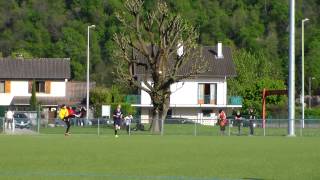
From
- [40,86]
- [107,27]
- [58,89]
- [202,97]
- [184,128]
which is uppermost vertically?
[107,27]

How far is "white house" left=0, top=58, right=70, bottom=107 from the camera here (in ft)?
314

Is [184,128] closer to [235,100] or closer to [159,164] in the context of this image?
[159,164]

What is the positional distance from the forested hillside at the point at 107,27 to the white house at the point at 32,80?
45209 millimetres

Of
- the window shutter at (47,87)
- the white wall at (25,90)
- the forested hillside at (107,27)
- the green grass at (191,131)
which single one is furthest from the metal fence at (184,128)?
the forested hillside at (107,27)

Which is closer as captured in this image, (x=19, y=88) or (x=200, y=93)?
(x=200, y=93)

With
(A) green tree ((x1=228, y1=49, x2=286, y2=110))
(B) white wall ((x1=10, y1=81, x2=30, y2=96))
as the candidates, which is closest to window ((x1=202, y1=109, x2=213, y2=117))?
(A) green tree ((x1=228, y1=49, x2=286, y2=110))

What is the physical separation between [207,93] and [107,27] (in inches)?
2596

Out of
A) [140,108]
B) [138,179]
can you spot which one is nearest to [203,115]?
[140,108]

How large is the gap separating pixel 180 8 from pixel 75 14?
2023 centimetres

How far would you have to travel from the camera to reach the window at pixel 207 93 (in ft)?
298

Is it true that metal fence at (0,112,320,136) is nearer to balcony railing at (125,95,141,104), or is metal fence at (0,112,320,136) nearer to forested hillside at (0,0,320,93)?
balcony railing at (125,95,141,104)

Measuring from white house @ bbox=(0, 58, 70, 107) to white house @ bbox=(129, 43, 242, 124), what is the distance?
36.1 ft

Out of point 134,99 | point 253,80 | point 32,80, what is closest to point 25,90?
point 32,80

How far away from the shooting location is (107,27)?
15538 cm
